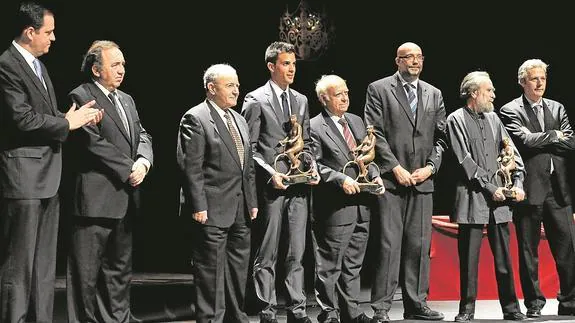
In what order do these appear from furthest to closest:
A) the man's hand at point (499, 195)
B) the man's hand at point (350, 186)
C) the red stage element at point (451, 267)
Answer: the red stage element at point (451, 267)
the man's hand at point (499, 195)
the man's hand at point (350, 186)

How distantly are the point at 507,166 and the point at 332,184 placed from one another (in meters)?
1.11

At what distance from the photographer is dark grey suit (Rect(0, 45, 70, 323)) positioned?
469 centimetres

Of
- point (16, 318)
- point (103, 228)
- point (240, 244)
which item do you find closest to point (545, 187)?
point (240, 244)

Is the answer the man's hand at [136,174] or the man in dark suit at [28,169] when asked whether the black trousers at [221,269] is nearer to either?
the man's hand at [136,174]

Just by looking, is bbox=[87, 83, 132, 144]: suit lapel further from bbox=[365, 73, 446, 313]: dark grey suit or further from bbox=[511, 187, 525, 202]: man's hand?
bbox=[511, 187, 525, 202]: man's hand

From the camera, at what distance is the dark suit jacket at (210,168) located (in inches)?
210

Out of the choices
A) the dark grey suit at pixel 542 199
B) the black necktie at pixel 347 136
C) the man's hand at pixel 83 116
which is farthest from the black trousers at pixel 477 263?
the man's hand at pixel 83 116

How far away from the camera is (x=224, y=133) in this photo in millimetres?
5434

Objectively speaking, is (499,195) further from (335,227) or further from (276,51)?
(276,51)

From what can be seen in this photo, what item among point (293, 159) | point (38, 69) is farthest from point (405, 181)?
point (38, 69)

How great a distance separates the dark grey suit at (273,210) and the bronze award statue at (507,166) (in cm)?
121

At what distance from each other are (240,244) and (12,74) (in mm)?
1527

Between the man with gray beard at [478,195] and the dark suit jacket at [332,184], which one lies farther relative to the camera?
the man with gray beard at [478,195]

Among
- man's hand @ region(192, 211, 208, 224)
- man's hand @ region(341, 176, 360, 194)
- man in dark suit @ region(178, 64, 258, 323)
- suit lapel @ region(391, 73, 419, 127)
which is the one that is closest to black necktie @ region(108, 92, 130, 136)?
man in dark suit @ region(178, 64, 258, 323)
